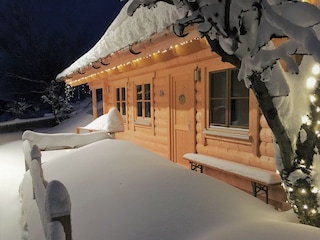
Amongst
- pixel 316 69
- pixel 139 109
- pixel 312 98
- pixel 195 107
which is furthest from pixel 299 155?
pixel 139 109

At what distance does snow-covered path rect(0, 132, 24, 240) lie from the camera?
4078mm

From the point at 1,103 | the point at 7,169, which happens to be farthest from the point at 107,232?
the point at 1,103

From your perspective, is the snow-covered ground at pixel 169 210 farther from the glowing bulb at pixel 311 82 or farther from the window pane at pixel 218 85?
the window pane at pixel 218 85

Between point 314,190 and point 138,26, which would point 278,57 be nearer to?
point 314,190

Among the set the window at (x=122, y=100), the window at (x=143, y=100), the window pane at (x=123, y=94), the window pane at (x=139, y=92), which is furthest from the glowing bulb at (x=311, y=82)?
the window pane at (x=123, y=94)

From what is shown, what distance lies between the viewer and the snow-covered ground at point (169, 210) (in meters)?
2.26

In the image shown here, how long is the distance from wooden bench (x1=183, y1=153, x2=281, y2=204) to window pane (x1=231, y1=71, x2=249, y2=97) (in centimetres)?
119

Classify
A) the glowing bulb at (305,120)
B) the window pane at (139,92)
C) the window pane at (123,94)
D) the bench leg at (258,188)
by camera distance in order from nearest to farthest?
the glowing bulb at (305,120) → the bench leg at (258,188) → the window pane at (139,92) → the window pane at (123,94)

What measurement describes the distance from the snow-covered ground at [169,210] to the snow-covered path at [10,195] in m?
0.03

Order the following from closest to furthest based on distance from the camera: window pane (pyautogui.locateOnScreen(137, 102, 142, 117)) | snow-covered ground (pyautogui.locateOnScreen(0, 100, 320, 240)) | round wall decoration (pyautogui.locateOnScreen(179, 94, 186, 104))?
1. snow-covered ground (pyautogui.locateOnScreen(0, 100, 320, 240))
2. round wall decoration (pyautogui.locateOnScreen(179, 94, 186, 104))
3. window pane (pyautogui.locateOnScreen(137, 102, 142, 117))

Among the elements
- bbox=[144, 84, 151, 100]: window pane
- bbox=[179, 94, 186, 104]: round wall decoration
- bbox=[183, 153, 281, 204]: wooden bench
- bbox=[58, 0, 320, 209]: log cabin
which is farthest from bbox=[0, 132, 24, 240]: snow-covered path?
bbox=[144, 84, 151, 100]: window pane

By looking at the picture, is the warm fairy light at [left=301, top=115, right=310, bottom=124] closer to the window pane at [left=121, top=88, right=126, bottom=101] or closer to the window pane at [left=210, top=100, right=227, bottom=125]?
the window pane at [left=210, top=100, right=227, bottom=125]

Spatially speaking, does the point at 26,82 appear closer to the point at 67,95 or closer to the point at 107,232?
the point at 67,95

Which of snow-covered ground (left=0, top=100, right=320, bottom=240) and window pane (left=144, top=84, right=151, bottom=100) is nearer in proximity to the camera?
snow-covered ground (left=0, top=100, right=320, bottom=240)
